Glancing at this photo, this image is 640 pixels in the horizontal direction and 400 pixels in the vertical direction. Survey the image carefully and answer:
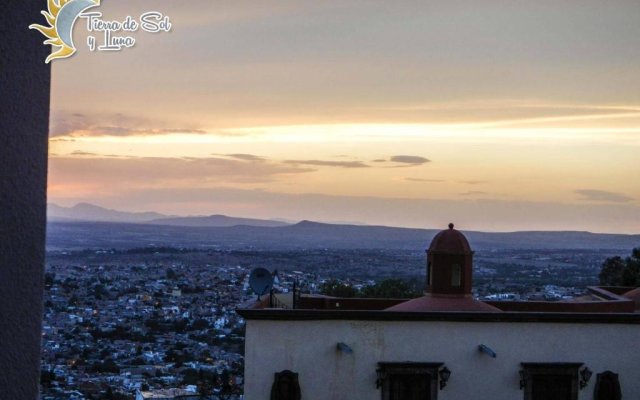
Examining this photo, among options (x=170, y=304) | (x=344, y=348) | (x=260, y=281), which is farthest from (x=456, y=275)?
(x=170, y=304)

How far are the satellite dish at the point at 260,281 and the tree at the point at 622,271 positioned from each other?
15596 millimetres

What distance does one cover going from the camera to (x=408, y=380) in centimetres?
1540

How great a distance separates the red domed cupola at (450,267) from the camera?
1670cm

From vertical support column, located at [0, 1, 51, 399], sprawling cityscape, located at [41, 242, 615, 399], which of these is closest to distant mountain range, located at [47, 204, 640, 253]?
sprawling cityscape, located at [41, 242, 615, 399]

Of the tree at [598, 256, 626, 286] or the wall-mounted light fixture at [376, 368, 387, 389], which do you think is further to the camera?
the tree at [598, 256, 626, 286]

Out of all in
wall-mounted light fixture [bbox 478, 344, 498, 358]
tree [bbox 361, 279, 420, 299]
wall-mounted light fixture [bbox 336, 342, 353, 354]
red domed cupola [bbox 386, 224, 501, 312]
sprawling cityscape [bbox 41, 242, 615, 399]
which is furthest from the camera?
tree [bbox 361, 279, 420, 299]

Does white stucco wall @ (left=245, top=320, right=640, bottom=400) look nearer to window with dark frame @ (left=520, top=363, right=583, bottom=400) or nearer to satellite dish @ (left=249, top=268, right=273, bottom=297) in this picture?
window with dark frame @ (left=520, top=363, right=583, bottom=400)

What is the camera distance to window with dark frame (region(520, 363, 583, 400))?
1576 cm

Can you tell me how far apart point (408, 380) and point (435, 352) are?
0.65 metres

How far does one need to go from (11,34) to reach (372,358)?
14228 mm

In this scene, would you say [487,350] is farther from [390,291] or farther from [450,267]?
[390,291]

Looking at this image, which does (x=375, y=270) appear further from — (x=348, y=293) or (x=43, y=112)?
(x=43, y=112)

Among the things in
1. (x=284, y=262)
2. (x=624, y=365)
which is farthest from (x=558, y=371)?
(x=284, y=262)

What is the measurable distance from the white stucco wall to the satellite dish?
163cm
